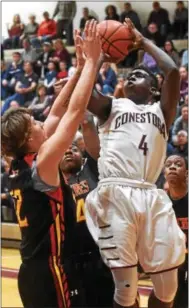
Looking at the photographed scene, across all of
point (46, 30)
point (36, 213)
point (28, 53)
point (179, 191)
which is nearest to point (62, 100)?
point (36, 213)

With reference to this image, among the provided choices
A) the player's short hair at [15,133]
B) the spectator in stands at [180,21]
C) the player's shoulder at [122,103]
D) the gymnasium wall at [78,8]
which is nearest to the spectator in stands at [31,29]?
the gymnasium wall at [78,8]

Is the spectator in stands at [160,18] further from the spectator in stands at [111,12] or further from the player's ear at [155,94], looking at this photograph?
the player's ear at [155,94]

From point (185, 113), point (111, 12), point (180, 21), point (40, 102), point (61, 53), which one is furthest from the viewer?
point (61, 53)

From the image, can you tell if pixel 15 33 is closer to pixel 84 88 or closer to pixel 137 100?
pixel 137 100

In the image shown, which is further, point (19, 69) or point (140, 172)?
point (19, 69)

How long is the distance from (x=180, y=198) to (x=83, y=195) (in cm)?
86

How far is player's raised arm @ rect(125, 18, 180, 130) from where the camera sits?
3.63 metres

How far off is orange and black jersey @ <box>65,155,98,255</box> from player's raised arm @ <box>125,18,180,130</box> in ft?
2.33

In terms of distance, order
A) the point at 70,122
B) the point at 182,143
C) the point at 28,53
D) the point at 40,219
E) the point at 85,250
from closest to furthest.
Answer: the point at 70,122, the point at 40,219, the point at 85,250, the point at 182,143, the point at 28,53

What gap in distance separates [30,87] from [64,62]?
953 millimetres

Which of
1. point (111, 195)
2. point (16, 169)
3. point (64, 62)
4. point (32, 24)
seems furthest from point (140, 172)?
point (32, 24)

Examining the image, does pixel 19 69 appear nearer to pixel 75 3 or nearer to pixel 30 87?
pixel 30 87

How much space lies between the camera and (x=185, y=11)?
12633 millimetres

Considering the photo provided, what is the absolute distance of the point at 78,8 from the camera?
1450 cm
